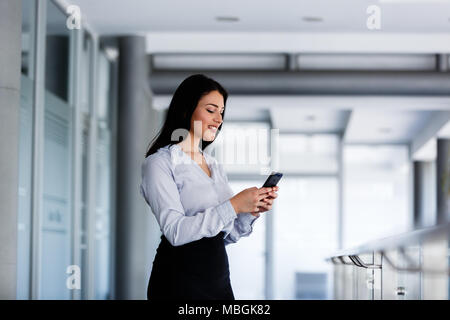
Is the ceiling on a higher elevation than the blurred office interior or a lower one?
higher

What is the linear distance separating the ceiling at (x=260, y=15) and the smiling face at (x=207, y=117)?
4.03 metres

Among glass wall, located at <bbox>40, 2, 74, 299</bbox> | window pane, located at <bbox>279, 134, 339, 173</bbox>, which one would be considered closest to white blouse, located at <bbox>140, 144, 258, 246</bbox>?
glass wall, located at <bbox>40, 2, 74, 299</bbox>

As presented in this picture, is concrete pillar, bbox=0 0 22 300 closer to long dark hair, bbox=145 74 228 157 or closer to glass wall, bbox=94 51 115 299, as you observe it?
long dark hair, bbox=145 74 228 157

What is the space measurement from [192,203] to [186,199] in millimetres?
20

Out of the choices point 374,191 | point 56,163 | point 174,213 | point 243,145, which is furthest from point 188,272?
point 374,191

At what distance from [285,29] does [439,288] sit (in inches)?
185

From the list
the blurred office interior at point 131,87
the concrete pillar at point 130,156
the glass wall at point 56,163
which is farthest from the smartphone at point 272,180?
the concrete pillar at point 130,156

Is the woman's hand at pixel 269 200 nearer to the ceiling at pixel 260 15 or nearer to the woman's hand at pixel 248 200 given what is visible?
the woman's hand at pixel 248 200

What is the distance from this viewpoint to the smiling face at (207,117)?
2.05 m

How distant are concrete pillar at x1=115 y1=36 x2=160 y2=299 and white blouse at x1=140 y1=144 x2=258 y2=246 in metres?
4.71

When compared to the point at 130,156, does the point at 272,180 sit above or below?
below

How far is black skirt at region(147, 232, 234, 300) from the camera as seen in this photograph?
1.94m

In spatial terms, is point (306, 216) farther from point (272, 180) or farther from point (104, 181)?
A: point (272, 180)

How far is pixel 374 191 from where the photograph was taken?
530 inches
